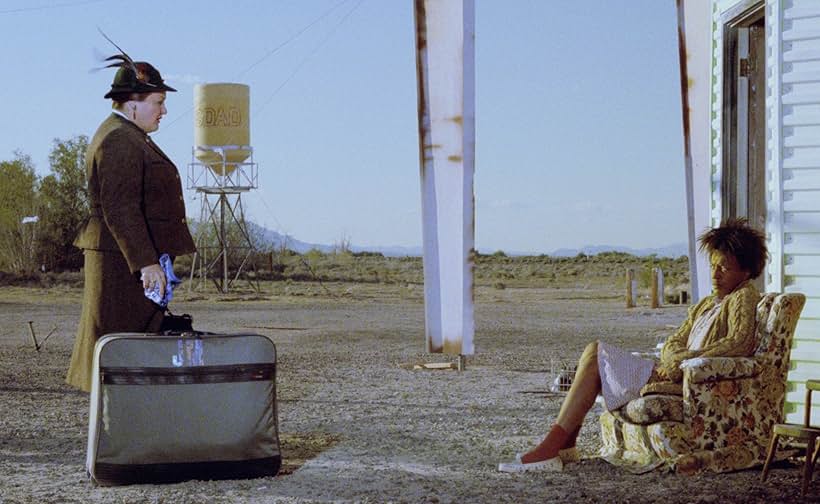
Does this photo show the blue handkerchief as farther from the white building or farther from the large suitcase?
the white building

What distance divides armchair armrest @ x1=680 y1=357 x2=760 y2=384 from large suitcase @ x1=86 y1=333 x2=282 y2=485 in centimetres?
184

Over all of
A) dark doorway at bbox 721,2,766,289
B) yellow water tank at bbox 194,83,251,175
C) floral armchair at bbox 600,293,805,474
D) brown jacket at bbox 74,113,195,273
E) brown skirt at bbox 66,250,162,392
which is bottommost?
floral armchair at bbox 600,293,805,474

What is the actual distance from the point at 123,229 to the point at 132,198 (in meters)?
0.14

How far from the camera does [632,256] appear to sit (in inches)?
2215

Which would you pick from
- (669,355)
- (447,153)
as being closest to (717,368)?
(669,355)

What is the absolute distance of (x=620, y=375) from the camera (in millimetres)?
5449

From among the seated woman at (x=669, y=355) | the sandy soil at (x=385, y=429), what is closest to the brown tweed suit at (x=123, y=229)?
the sandy soil at (x=385, y=429)

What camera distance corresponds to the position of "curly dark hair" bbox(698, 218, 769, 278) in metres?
5.58

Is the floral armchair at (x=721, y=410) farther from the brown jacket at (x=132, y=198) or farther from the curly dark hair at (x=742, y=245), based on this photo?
the brown jacket at (x=132, y=198)

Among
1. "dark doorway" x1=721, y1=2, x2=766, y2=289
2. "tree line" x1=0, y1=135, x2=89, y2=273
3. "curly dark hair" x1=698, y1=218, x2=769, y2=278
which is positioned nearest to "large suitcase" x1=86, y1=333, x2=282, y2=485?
"curly dark hair" x1=698, y1=218, x2=769, y2=278

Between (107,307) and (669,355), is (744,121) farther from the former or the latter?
(107,307)

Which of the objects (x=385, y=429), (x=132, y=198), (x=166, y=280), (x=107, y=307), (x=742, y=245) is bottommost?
(x=385, y=429)

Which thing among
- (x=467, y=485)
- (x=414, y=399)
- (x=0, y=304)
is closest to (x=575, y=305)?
(x=0, y=304)

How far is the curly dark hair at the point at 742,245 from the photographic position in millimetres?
5582
